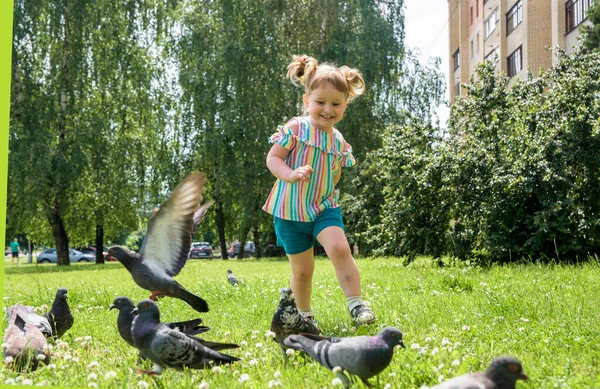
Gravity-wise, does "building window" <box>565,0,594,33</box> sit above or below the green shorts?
above

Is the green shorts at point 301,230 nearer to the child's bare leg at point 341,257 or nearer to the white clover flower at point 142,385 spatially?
the child's bare leg at point 341,257

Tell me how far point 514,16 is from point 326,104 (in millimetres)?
8980

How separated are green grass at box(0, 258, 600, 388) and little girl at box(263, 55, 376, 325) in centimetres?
31

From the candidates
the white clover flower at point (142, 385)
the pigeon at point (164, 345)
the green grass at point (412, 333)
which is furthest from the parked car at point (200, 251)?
the white clover flower at point (142, 385)

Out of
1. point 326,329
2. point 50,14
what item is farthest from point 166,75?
point 326,329

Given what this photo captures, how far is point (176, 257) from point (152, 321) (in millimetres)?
356

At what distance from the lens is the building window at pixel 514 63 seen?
1120 centimetres

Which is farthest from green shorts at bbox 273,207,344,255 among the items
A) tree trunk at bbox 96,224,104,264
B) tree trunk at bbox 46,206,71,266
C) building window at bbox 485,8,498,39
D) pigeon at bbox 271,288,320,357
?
tree trunk at bbox 96,224,104,264

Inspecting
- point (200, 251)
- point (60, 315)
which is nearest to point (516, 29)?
point (60, 315)

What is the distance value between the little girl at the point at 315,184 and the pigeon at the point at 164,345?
1.14 m

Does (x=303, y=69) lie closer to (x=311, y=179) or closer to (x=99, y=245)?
(x=311, y=179)

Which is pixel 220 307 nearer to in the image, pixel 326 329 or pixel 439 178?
pixel 326 329

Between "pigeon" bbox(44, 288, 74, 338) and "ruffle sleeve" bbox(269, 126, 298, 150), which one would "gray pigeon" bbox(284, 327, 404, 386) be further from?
"pigeon" bbox(44, 288, 74, 338)

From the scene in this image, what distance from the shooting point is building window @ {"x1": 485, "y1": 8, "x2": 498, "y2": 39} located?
11.5 m
